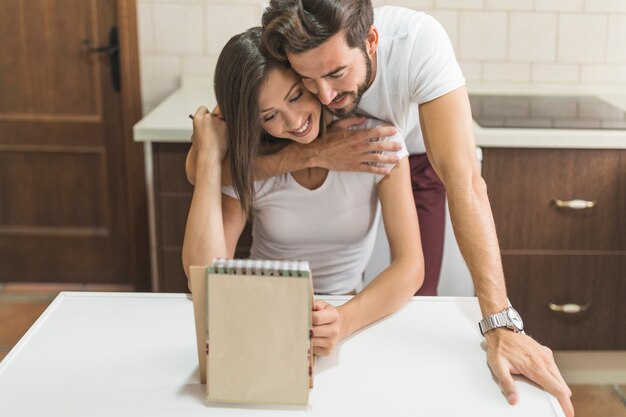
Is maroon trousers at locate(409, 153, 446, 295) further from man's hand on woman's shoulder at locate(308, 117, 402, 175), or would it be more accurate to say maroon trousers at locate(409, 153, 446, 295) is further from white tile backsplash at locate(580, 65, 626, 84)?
white tile backsplash at locate(580, 65, 626, 84)

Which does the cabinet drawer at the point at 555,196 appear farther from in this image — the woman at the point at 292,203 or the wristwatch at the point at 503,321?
the wristwatch at the point at 503,321

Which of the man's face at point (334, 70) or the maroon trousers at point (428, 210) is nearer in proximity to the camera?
the man's face at point (334, 70)

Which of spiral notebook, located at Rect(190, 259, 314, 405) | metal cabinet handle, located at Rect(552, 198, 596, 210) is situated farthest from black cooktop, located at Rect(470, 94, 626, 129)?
spiral notebook, located at Rect(190, 259, 314, 405)

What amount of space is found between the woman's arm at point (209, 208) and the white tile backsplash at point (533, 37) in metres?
1.46

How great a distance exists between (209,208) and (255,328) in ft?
1.88

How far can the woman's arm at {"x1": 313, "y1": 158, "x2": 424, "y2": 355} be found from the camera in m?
1.41

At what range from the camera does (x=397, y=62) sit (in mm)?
1867

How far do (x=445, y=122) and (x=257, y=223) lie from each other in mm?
520

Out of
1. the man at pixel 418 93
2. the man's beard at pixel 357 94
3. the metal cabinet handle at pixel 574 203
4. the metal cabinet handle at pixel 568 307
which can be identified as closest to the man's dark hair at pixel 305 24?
the man at pixel 418 93

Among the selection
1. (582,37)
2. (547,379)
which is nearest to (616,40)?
(582,37)

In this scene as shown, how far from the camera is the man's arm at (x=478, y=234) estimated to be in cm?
132

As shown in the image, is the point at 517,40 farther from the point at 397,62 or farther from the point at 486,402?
the point at 486,402

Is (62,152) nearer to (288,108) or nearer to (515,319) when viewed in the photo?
(288,108)

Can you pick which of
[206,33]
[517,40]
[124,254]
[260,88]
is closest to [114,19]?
[206,33]
